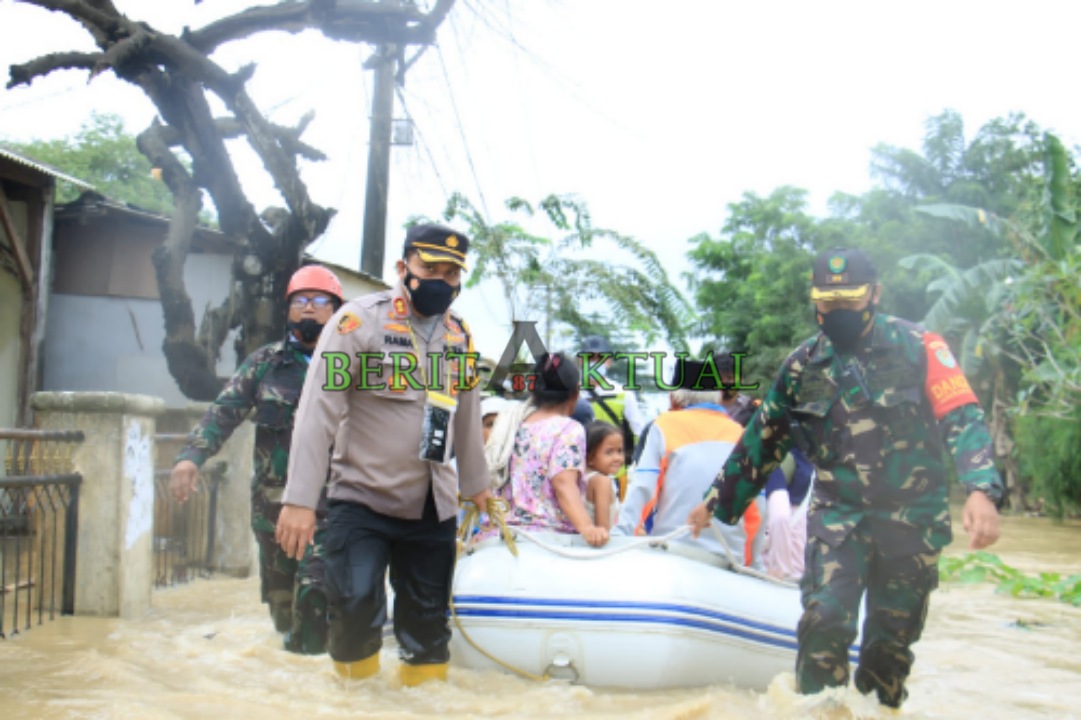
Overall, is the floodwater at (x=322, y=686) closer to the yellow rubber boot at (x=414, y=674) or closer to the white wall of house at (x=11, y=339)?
the yellow rubber boot at (x=414, y=674)

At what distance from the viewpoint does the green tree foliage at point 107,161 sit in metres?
31.9

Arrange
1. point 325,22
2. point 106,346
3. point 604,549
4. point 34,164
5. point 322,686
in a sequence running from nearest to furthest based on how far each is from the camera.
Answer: point 322,686, point 604,549, point 325,22, point 34,164, point 106,346

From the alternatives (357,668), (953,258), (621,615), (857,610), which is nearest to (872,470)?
(857,610)

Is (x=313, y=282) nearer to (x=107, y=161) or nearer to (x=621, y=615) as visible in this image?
(x=621, y=615)

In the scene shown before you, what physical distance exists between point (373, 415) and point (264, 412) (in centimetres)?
126

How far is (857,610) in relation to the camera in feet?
13.2

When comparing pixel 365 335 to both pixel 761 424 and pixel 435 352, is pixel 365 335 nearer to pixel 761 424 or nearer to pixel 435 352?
pixel 435 352

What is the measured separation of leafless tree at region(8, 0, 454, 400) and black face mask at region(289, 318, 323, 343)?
11.9ft

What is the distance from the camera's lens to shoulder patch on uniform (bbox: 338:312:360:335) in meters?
4.11

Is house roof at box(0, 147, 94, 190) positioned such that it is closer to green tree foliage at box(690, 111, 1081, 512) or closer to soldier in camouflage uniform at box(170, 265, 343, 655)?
soldier in camouflage uniform at box(170, 265, 343, 655)

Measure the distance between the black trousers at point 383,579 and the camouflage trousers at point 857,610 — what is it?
1.42 meters

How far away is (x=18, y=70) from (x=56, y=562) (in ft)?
13.8

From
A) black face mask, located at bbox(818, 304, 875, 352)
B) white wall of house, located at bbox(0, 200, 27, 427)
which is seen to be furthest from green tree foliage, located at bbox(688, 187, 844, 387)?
black face mask, located at bbox(818, 304, 875, 352)

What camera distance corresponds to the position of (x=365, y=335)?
13.6 feet
